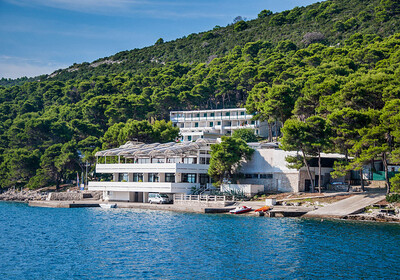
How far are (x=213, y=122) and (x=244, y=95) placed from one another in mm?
15999

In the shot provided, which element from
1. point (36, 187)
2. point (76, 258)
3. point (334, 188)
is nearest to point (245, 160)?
point (334, 188)

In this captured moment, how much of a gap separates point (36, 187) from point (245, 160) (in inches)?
2141

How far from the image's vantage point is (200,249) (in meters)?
35.7

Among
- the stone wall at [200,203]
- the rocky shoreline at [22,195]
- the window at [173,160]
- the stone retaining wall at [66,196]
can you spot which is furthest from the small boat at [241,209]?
the rocky shoreline at [22,195]

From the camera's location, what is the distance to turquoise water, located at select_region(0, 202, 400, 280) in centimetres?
2867

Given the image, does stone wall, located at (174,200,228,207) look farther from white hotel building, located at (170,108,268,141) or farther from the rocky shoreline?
white hotel building, located at (170,108,268,141)

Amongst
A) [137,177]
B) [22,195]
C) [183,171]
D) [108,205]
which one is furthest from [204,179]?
[22,195]

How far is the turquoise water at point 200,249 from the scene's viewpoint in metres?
28.7

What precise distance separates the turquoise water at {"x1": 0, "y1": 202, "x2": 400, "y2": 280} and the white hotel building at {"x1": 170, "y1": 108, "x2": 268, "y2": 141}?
62.9m

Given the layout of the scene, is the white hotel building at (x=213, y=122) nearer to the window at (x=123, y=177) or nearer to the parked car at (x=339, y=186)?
the window at (x=123, y=177)

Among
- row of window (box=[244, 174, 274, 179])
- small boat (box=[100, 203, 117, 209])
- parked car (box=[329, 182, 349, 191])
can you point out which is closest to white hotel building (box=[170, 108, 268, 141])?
row of window (box=[244, 174, 274, 179])

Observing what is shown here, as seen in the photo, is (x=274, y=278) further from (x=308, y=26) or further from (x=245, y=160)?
(x=308, y=26)

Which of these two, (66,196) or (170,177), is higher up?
(170,177)

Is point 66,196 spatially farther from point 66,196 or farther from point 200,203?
point 200,203
